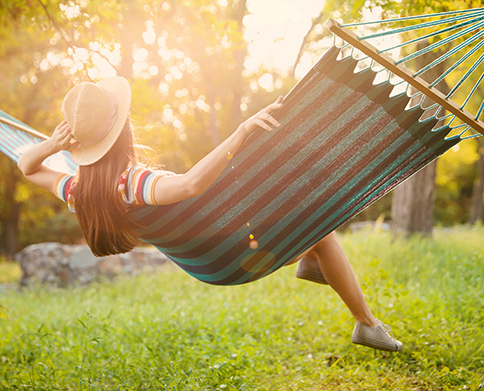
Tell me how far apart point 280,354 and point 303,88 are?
1782 mm

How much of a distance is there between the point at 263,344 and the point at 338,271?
96 cm

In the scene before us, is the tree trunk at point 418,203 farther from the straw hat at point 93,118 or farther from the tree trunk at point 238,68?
the tree trunk at point 238,68

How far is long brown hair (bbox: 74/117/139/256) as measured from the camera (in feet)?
5.47

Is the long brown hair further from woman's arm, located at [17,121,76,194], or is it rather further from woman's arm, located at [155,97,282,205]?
woman's arm, located at [155,97,282,205]

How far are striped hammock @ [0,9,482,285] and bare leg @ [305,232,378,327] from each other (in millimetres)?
159

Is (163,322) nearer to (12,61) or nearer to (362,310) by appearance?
(362,310)

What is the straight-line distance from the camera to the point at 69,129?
1.71 meters

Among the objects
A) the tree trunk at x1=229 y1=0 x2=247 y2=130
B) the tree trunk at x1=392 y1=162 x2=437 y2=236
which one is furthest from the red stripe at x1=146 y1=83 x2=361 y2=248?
the tree trunk at x1=229 y1=0 x2=247 y2=130

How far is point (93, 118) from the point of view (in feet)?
5.42

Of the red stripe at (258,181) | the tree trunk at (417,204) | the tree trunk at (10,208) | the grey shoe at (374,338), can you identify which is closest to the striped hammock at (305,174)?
the red stripe at (258,181)

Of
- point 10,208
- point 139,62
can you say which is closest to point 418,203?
point 139,62

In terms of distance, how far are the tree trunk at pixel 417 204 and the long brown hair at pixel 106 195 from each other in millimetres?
4256

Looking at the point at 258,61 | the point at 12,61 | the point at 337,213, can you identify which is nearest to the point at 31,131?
the point at 337,213

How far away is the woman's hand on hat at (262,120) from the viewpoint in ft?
4.93
